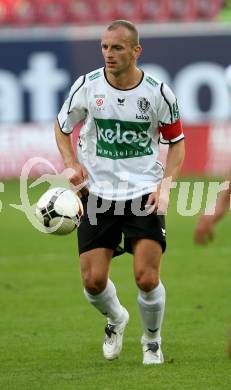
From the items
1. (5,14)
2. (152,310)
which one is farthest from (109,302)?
(5,14)

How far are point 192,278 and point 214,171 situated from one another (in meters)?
10.0

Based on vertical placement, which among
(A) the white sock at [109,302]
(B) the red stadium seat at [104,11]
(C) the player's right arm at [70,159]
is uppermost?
(C) the player's right arm at [70,159]

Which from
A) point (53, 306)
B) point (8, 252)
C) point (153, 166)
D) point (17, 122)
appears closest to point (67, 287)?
point (53, 306)

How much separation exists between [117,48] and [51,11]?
57.7ft

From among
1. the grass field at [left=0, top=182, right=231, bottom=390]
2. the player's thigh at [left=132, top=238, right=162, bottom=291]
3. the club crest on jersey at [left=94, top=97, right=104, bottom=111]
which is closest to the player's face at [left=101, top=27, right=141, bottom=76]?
the club crest on jersey at [left=94, top=97, right=104, bottom=111]

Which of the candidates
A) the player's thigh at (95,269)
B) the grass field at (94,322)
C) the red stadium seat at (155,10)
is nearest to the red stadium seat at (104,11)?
the red stadium seat at (155,10)

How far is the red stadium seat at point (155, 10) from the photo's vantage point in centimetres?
2483

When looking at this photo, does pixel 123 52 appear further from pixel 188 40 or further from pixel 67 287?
pixel 188 40

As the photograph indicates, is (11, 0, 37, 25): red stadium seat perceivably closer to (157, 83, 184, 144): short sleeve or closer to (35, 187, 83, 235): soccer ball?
(157, 83, 184, 144): short sleeve

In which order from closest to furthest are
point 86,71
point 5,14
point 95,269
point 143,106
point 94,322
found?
point 143,106
point 95,269
point 94,322
point 86,71
point 5,14

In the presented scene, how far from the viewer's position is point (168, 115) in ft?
25.4

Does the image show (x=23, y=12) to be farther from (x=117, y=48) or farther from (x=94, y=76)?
(x=117, y=48)

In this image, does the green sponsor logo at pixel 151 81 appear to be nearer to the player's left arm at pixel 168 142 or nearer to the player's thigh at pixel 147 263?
the player's left arm at pixel 168 142

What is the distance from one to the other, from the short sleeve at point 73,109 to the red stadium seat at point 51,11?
1706 cm
